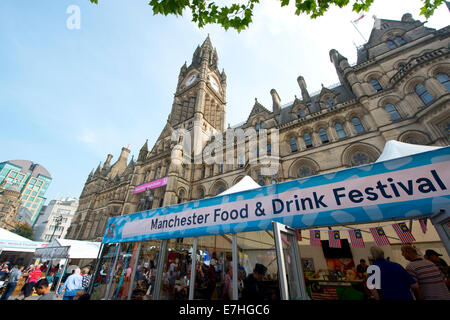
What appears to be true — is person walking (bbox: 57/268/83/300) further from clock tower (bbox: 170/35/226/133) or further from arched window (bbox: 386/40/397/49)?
arched window (bbox: 386/40/397/49)

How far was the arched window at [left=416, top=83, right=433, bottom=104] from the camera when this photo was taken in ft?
39.8

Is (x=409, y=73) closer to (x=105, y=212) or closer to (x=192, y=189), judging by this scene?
(x=192, y=189)

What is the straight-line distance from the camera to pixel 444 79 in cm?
1189

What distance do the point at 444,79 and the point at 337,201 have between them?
15.9 metres

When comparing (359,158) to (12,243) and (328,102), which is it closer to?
(328,102)

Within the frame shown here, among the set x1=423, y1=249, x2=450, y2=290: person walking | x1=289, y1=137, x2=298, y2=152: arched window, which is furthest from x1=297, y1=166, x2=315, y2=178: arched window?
x1=423, y1=249, x2=450, y2=290: person walking

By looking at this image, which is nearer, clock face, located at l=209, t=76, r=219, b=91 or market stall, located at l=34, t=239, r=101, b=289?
market stall, located at l=34, t=239, r=101, b=289

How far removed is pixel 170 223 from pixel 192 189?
1734 cm

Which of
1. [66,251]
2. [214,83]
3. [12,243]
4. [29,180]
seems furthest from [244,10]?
[29,180]

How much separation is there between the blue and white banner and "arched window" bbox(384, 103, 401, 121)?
13763 mm

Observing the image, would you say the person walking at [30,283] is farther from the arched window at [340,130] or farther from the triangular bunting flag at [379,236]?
the arched window at [340,130]

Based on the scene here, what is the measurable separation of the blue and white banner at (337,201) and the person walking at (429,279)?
1.56 m
